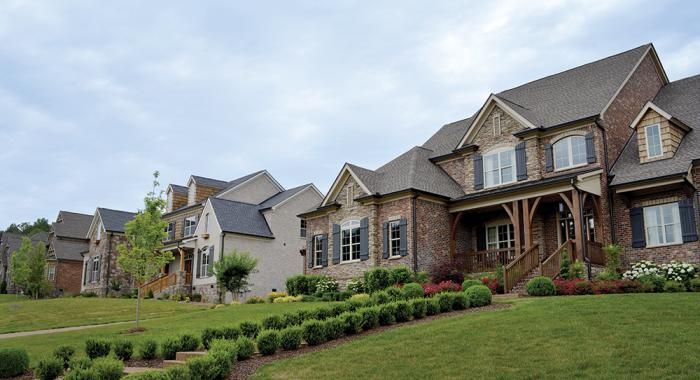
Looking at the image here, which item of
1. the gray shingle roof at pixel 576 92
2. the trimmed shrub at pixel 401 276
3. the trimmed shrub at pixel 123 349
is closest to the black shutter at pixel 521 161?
the gray shingle roof at pixel 576 92

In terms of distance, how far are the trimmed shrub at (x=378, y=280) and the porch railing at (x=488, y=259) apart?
3599mm

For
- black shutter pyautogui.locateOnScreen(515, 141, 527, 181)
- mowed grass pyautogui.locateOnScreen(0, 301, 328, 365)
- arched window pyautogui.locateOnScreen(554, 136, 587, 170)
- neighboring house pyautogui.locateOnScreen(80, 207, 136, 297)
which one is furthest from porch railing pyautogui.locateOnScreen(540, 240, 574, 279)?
neighboring house pyautogui.locateOnScreen(80, 207, 136, 297)

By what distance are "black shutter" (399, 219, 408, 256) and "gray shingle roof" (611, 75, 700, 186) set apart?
839 centimetres

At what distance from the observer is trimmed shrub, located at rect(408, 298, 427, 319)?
15.5 metres

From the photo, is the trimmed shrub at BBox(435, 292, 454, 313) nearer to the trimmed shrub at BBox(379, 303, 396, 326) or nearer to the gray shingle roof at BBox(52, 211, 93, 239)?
the trimmed shrub at BBox(379, 303, 396, 326)

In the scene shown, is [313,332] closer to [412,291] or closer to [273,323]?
[273,323]

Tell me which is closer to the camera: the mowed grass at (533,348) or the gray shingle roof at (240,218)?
the mowed grass at (533,348)

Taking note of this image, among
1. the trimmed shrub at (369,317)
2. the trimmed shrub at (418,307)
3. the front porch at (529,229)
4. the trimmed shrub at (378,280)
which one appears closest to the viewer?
the trimmed shrub at (369,317)

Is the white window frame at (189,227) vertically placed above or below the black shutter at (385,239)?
above

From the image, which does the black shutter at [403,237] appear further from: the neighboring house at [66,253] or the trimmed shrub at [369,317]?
the neighboring house at [66,253]

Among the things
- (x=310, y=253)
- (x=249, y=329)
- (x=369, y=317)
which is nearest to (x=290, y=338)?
(x=249, y=329)

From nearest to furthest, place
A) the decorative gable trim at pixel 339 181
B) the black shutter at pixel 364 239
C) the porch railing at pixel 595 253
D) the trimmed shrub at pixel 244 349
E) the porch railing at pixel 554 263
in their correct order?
1. the trimmed shrub at pixel 244 349
2. the porch railing at pixel 554 263
3. the porch railing at pixel 595 253
4. the black shutter at pixel 364 239
5. the decorative gable trim at pixel 339 181

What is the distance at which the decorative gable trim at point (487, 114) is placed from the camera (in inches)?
1032

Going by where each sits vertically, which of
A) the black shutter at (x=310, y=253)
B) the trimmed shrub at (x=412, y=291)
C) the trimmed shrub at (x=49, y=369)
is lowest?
the trimmed shrub at (x=49, y=369)
